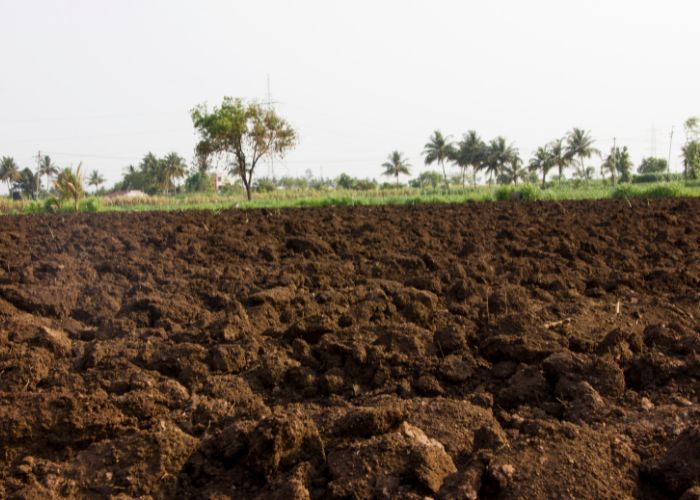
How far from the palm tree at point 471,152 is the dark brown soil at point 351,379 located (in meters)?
74.9

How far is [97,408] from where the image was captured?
3.75m

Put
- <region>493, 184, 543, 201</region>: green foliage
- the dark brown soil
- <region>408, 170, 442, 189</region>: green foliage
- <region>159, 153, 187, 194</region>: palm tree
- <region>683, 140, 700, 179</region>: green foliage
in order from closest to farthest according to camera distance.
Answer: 1. the dark brown soil
2. <region>493, 184, 543, 201</region>: green foliage
3. <region>683, 140, 700, 179</region>: green foliage
4. <region>159, 153, 187, 194</region>: palm tree
5. <region>408, 170, 442, 189</region>: green foliage

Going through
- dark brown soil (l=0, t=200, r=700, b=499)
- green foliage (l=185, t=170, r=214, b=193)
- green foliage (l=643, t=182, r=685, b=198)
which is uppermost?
green foliage (l=185, t=170, r=214, b=193)

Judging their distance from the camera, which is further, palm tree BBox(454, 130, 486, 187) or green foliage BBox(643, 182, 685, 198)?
palm tree BBox(454, 130, 486, 187)

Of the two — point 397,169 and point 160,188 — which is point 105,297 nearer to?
point 160,188

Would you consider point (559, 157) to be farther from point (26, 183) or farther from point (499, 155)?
point (26, 183)

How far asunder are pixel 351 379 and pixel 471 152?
80.0m

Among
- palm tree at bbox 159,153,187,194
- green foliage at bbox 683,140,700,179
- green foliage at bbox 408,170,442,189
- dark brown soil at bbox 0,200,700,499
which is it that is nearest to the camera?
dark brown soil at bbox 0,200,700,499

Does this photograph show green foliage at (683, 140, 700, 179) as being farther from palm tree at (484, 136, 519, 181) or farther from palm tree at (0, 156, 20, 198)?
palm tree at (0, 156, 20, 198)

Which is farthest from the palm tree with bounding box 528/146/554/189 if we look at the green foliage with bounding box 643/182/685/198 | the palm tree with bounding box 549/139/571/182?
the green foliage with bounding box 643/182/685/198

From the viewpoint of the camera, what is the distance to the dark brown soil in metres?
3.02

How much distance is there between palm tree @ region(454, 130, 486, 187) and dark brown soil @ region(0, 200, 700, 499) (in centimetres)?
7488

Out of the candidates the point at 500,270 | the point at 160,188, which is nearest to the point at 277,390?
the point at 500,270

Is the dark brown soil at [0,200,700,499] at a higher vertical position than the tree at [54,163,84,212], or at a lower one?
lower
